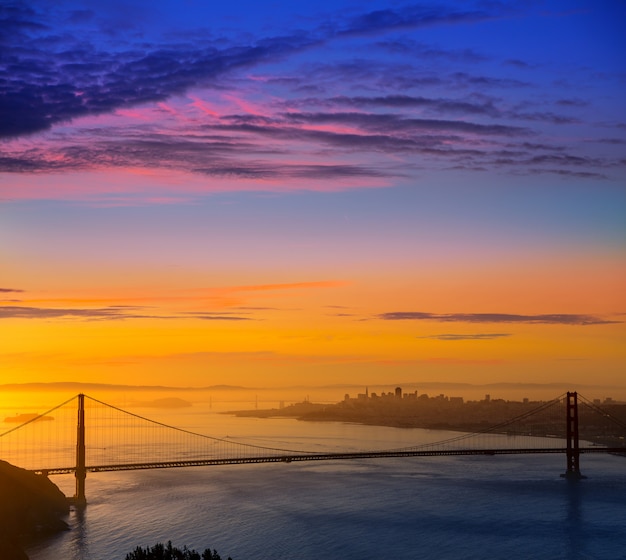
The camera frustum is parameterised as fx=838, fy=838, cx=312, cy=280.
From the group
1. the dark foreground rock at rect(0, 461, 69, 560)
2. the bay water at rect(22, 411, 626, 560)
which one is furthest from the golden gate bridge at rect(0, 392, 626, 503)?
the dark foreground rock at rect(0, 461, 69, 560)

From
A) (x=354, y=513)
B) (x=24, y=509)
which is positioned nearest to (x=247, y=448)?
(x=354, y=513)

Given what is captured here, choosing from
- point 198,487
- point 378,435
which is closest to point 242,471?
point 198,487

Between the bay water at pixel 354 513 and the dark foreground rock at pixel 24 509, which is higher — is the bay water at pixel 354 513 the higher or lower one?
the lower one

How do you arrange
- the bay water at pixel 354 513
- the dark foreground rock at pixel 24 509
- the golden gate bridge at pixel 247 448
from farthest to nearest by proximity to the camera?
1. the golden gate bridge at pixel 247 448
2. the dark foreground rock at pixel 24 509
3. the bay water at pixel 354 513

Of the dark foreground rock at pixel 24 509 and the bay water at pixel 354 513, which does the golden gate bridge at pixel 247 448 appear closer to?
the bay water at pixel 354 513

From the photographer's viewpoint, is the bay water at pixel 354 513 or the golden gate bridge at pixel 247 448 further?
the golden gate bridge at pixel 247 448

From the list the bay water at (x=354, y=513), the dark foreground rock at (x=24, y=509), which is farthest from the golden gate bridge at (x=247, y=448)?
the dark foreground rock at (x=24, y=509)

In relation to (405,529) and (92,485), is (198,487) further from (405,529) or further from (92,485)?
(405,529)

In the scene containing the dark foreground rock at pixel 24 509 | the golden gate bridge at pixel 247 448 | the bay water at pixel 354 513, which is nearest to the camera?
the bay water at pixel 354 513

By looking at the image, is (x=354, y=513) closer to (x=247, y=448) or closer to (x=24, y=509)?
(x=24, y=509)

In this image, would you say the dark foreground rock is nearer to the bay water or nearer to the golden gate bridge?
the bay water
